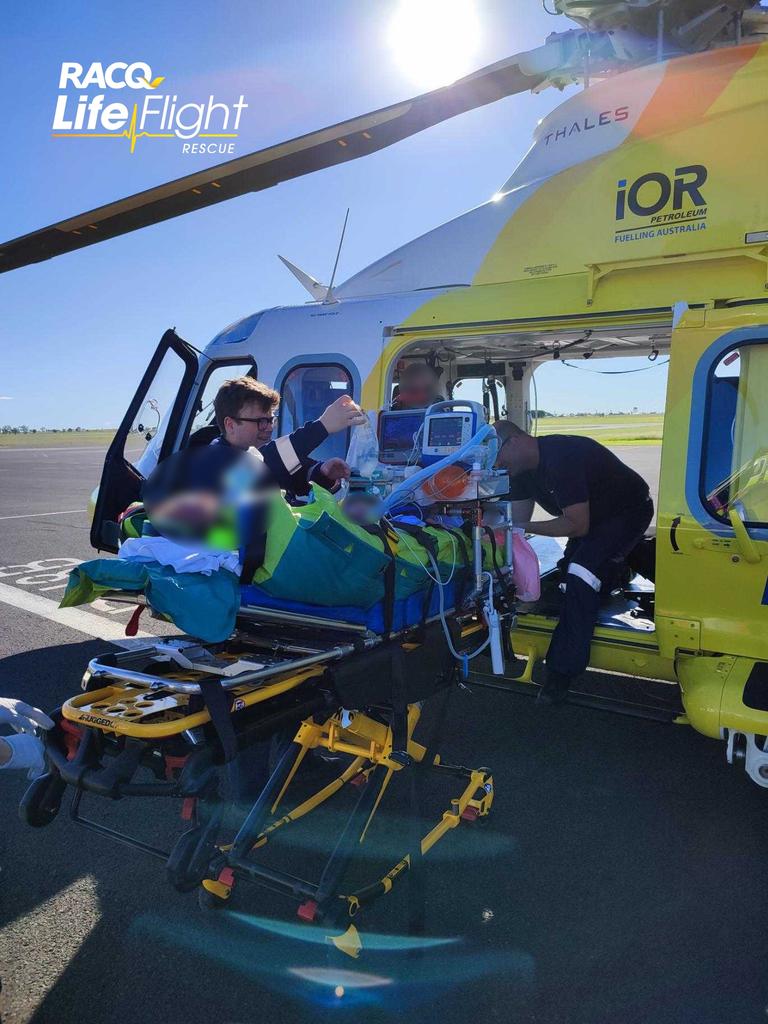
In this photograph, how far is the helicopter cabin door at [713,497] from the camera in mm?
3367

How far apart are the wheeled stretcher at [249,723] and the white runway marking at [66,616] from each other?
351 centimetres

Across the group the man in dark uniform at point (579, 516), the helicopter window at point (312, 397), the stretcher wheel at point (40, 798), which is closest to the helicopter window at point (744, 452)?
the man in dark uniform at point (579, 516)

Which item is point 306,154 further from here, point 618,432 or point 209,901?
point 618,432

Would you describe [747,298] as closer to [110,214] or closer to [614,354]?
[614,354]

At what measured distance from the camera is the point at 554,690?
12.5 ft

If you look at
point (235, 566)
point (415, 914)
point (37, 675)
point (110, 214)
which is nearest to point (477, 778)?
point (415, 914)

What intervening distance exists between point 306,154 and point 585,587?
10.7 ft

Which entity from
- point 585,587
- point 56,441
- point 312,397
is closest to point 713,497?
point 585,587

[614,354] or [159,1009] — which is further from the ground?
[614,354]

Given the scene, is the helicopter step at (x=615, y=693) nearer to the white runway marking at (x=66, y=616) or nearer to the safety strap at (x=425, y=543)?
the safety strap at (x=425, y=543)

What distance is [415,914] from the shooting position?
2.59 meters

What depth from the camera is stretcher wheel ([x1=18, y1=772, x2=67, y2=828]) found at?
2.38 metres

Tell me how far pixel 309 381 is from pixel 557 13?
110 inches

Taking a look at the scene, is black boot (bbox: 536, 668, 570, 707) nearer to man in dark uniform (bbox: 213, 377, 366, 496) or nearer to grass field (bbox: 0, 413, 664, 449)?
man in dark uniform (bbox: 213, 377, 366, 496)
